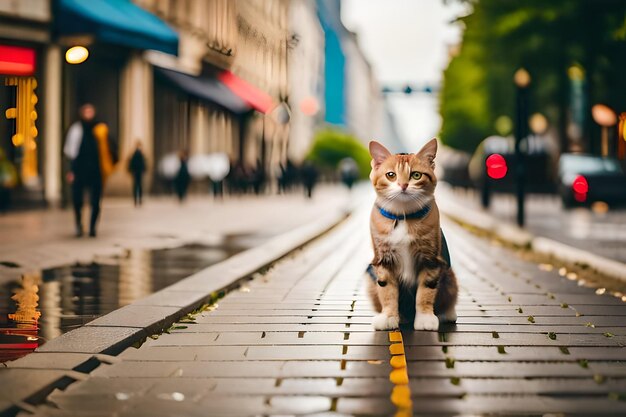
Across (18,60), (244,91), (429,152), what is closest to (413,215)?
(429,152)

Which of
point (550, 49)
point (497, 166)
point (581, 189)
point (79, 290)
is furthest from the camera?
point (550, 49)

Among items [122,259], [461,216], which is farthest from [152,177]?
[122,259]

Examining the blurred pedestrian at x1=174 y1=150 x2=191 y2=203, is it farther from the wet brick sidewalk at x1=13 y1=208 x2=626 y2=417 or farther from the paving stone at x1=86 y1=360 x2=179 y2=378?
the paving stone at x1=86 y1=360 x2=179 y2=378

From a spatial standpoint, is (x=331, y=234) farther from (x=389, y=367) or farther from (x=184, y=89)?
(x=184, y=89)

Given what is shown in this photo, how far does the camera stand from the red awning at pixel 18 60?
21797 millimetres

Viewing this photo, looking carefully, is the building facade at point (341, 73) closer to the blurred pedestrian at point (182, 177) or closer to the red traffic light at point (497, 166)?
the blurred pedestrian at point (182, 177)

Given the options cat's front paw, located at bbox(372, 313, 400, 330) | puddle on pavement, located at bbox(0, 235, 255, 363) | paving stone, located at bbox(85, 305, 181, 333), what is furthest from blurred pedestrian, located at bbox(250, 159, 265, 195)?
cat's front paw, located at bbox(372, 313, 400, 330)

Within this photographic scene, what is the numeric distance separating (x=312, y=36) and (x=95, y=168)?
7320cm

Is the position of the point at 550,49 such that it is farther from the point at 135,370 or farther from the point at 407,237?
the point at 135,370

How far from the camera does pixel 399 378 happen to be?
5.09 m

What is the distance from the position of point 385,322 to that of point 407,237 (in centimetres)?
64

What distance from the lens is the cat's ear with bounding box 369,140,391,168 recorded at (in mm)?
6332

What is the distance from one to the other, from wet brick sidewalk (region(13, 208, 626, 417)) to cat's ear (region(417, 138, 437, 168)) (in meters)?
1.11

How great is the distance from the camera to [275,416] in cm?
434
